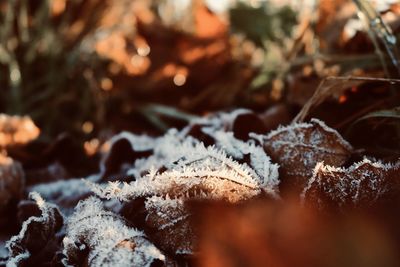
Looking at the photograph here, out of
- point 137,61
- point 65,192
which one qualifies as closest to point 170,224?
point 65,192

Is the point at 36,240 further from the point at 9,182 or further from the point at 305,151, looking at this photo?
the point at 305,151

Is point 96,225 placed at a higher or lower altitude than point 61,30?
lower

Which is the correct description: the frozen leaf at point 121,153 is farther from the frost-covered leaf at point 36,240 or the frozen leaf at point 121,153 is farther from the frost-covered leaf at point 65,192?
the frost-covered leaf at point 36,240

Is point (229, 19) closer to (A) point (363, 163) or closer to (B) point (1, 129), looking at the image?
(B) point (1, 129)

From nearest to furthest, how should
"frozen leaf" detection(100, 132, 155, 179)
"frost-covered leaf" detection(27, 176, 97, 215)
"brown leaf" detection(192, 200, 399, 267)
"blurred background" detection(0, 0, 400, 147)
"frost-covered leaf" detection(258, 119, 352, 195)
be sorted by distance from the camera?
"brown leaf" detection(192, 200, 399, 267)
"frost-covered leaf" detection(258, 119, 352, 195)
"frost-covered leaf" detection(27, 176, 97, 215)
"frozen leaf" detection(100, 132, 155, 179)
"blurred background" detection(0, 0, 400, 147)

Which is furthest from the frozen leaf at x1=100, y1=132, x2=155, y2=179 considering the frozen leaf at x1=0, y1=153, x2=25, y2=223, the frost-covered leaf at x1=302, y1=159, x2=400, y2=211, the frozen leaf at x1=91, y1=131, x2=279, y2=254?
the frost-covered leaf at x1=302, y1=159, x2=400, y2=211

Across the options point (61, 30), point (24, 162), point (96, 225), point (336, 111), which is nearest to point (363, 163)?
point (336, 111)

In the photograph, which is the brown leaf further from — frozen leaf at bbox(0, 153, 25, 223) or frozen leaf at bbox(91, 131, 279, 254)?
frozen leaf at bbox(0, 153, 25, 223)
